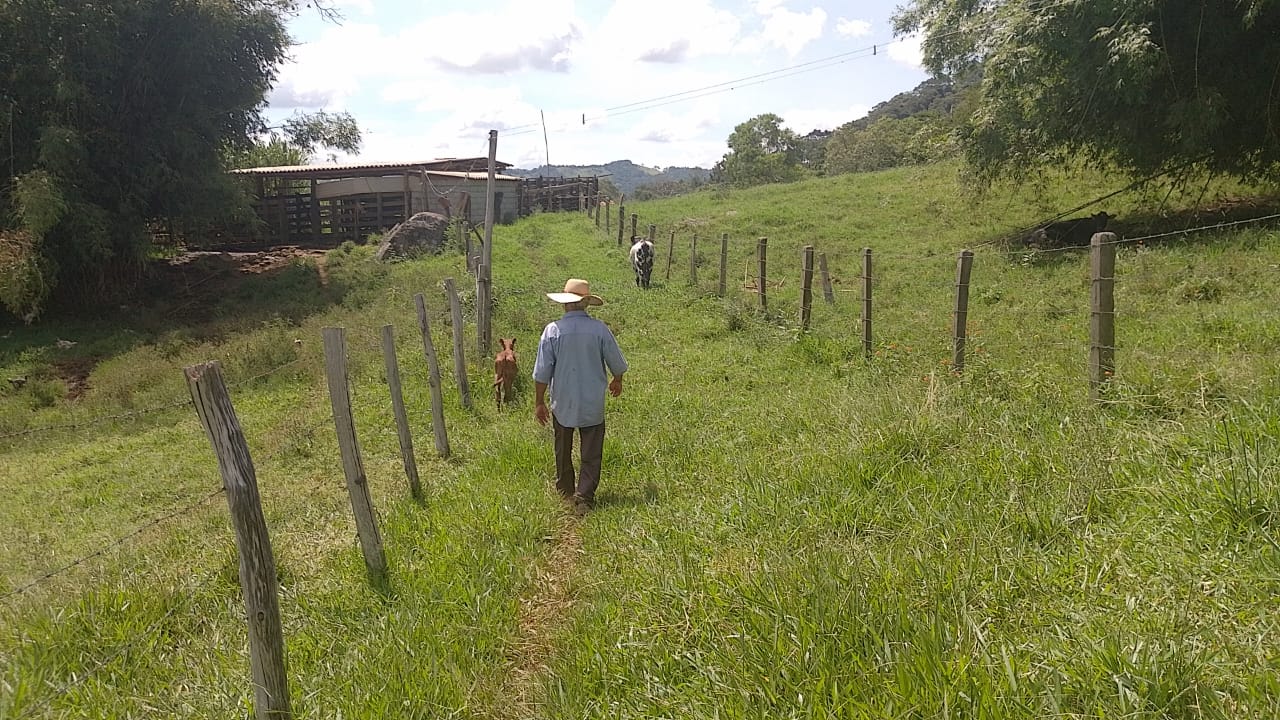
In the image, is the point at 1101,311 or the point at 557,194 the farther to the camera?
the point at 557,194

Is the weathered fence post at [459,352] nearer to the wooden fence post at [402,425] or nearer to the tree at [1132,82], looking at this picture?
the wooden fence post at [402,425]

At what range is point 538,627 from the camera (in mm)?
3453

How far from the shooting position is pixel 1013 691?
1.98 m

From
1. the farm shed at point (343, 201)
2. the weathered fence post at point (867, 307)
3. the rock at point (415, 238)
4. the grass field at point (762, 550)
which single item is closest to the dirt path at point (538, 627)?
the grass field at point (762, 550)

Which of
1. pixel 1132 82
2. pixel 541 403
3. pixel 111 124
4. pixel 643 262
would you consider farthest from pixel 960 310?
pixel 111 124

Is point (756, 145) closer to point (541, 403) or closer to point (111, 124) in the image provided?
point (111, 124)

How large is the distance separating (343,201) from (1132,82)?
24.3 meters

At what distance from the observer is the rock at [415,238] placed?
2067 cm

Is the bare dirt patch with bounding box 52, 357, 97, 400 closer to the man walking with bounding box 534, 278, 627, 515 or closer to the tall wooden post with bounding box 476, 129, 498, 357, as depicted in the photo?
the tall wooden post with bounding box 476, 129, 498, 357

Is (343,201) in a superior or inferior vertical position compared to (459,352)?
superior

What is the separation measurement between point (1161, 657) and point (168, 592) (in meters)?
4.40

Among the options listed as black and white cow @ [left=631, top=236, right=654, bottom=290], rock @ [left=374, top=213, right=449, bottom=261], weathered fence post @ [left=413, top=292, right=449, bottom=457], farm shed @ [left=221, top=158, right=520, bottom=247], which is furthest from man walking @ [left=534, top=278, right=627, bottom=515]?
farm shed @ [left=221, top=158, right=520, bottom=247]

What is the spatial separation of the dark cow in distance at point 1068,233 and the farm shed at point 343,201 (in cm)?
→ 1811

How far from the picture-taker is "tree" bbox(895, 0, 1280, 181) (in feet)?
39.0
